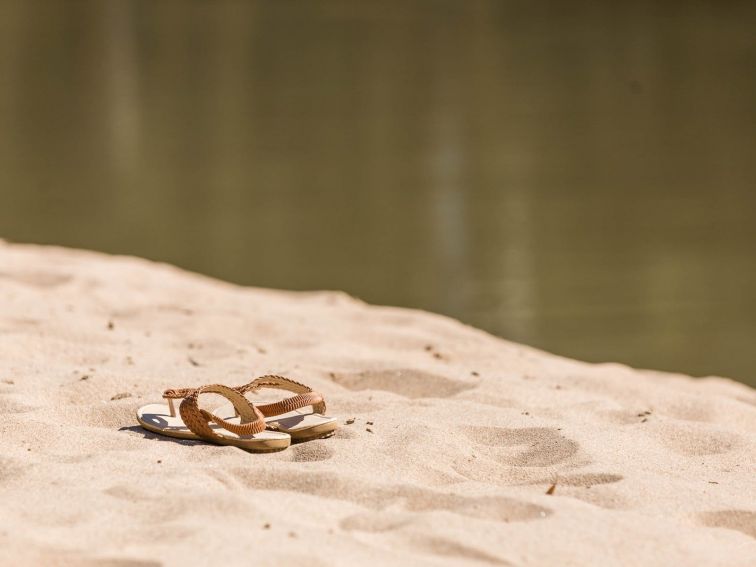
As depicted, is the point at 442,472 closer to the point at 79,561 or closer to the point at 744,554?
the point at 744,554

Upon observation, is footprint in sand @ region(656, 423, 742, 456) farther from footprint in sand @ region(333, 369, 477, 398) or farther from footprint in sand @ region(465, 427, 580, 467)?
footprint in sand @ region(333, 369, 477, 398)

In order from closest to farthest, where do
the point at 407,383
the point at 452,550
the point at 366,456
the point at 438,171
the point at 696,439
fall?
the point at 452,550
the point at 366,456
the point at 696,439
the point at 407,383
the point at 438,171

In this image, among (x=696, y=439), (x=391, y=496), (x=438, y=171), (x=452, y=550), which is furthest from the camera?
(x=438, y=171)

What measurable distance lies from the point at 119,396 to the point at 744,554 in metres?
1.61

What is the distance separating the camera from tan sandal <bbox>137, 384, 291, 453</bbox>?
244 cm

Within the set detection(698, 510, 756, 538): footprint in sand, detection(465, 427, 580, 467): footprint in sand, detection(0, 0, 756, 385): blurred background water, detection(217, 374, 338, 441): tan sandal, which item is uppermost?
detection(0, 0, 756, 385): blurred background water

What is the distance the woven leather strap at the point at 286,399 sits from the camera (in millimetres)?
2604

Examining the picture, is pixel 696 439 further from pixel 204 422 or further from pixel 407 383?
pixel 204 422

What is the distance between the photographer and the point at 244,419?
8.48 feet

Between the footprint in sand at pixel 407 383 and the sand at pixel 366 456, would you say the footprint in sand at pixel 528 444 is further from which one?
the footprint in sand at pixel 407 383

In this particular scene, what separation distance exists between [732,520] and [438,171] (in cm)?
609

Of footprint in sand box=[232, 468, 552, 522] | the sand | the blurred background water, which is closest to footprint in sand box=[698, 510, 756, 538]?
the sand

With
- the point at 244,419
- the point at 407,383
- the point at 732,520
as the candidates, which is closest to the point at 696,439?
the point at 732,520

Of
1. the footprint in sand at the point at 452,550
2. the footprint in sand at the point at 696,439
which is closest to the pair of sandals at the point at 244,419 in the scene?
the footprint in sand at the point at 452,550
